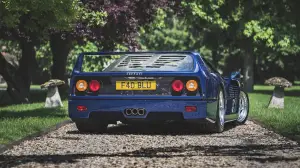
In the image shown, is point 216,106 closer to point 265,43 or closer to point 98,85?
point 98,85

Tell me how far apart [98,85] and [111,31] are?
12856 mm

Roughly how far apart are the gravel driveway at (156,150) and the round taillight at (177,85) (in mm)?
737

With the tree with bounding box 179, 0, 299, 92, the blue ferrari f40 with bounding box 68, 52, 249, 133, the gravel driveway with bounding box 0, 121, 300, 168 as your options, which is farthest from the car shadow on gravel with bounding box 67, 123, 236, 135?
the tree with bounding box 179, 0, 299, 92

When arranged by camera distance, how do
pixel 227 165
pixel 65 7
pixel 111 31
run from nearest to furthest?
pixel 227 165 → pixel 65 7 → pixel 111 31

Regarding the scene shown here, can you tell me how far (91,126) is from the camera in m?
11.4

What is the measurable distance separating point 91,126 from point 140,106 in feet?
3.87

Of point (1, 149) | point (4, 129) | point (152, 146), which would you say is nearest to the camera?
point (1, 149)

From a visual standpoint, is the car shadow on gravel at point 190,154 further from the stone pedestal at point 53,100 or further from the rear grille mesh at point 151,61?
the stone pedestal at point 53,100

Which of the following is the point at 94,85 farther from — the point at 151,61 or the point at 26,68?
the point at 26,68

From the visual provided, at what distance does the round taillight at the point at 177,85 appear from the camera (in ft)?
34.6

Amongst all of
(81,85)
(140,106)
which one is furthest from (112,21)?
(140,106)

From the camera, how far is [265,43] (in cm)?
3878

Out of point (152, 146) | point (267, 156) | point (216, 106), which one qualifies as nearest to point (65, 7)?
→ point (216, 106)

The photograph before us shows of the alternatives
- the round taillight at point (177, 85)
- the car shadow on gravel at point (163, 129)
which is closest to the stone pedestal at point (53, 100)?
the car shadow on gravel at point (163, 129)
